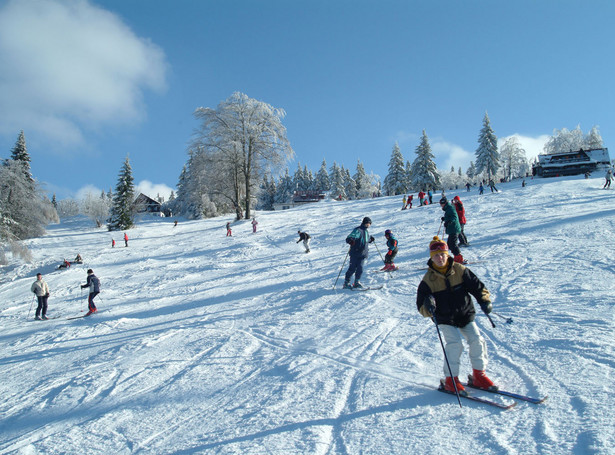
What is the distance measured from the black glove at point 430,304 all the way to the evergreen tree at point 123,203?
1761 inches

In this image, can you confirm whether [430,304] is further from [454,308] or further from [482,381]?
[482,381]

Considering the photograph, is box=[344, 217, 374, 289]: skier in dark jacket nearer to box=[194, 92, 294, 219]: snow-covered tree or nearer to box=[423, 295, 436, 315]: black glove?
box=[423, 295, 436, 315]: black glove

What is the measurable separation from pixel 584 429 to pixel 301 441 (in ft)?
8.11

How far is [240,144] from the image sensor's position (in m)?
30.1

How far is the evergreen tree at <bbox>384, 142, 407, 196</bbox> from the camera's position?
59750 millimetres

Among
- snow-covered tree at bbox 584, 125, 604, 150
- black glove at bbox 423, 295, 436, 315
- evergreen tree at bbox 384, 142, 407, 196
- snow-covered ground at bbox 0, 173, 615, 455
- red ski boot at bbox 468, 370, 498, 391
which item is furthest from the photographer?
snow-covered tree at bbox 584, 125, 604, 150

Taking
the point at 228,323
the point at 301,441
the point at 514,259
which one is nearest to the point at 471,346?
the point at 301,441

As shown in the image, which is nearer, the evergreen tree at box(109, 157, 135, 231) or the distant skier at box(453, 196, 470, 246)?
the distant skier at box(453, 196, 470, 246)

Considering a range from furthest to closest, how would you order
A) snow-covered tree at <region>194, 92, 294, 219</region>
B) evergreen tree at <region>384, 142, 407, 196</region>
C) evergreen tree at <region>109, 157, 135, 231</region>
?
evergreen tree at <region>384, 142, 407, 196</region>, evergreen tree at <region>109, 157, 135, 231</region>, snow-covered tree at <region>194, 92, 294, 219</region>

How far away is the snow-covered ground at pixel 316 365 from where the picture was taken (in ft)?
10.0

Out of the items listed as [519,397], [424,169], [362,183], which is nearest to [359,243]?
[519,397]

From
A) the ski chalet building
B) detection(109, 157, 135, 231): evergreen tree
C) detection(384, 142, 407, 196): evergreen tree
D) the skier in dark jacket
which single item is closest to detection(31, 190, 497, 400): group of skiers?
the skier in dark jacket

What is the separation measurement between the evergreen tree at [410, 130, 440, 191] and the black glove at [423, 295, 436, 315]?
173 feet

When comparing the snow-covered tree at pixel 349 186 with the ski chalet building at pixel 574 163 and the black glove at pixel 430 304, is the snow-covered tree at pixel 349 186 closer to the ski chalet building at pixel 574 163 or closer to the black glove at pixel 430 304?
the ski chalet building at pixel 574 163
